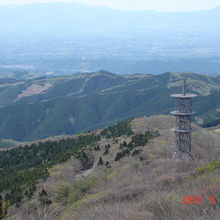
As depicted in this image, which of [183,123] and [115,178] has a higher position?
Result: [183,123]

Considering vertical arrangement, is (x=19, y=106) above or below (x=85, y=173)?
below

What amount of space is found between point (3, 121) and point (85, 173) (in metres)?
132

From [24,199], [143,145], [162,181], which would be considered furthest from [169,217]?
[143,145]

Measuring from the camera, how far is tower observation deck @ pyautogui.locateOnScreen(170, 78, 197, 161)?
142ft

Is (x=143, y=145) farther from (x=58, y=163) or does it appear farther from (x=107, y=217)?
(x=107, y=217)

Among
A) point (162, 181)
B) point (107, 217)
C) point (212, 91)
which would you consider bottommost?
point (212, 91)

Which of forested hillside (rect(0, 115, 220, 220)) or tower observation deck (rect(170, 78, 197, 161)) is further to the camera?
tower observation deck (rect(170, 78, 197, 161))

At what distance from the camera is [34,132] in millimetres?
171500

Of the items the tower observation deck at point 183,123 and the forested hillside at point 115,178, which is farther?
the tower observation deck at point 183,123

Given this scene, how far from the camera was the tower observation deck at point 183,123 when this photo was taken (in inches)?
1699

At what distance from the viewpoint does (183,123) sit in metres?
43.9

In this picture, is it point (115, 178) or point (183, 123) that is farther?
point (183, 123)

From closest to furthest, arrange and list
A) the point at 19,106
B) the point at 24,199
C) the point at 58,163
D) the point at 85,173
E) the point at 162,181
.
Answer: the point at 162,181, the point at 24,199, the point at 85,173, the point at 58,163, the point at 19,106

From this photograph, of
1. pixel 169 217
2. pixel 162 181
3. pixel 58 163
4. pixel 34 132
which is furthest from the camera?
pixel 34 132
